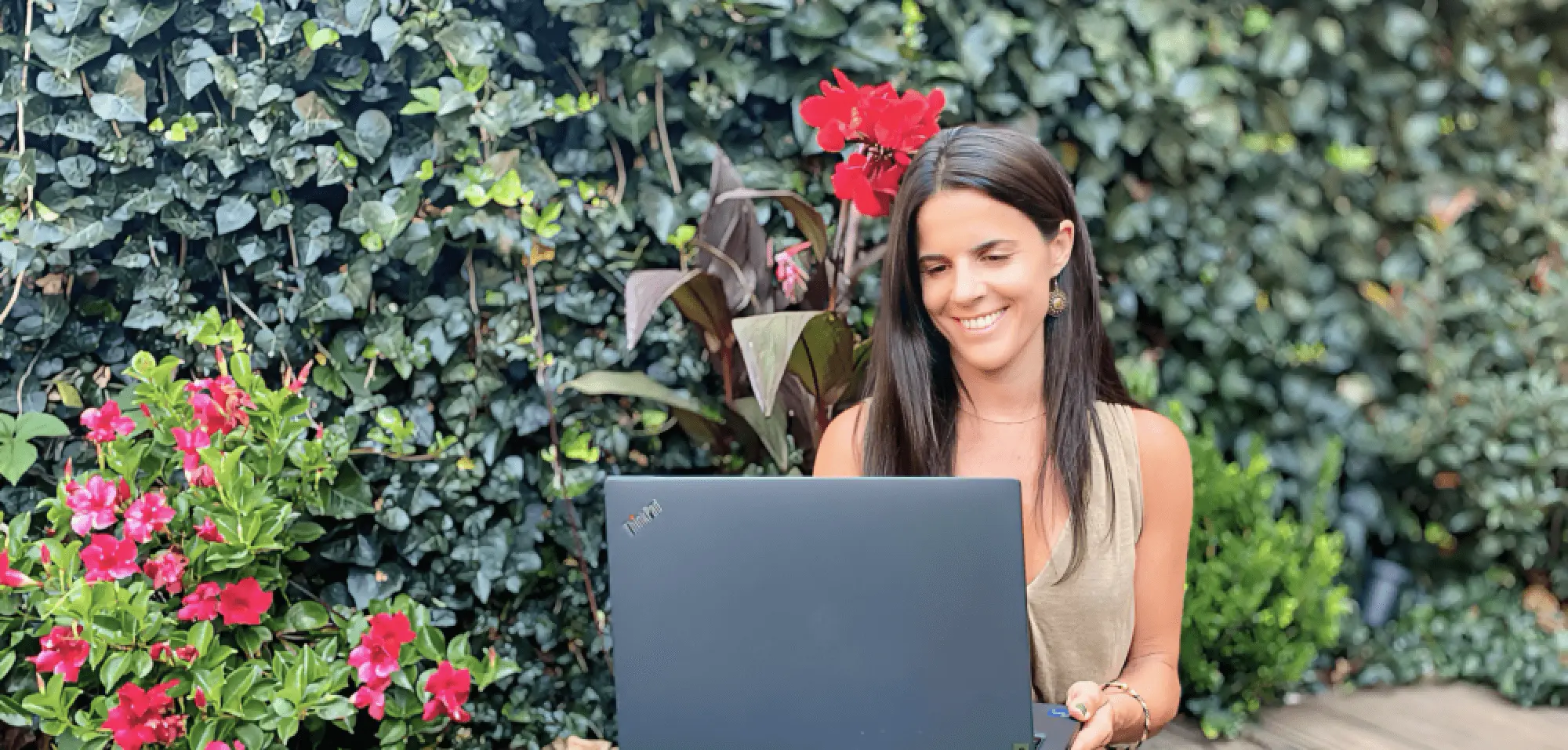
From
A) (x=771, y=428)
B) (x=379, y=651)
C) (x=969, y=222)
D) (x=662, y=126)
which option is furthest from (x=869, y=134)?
(x=379, y=651)

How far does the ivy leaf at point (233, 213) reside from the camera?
200 centimetres

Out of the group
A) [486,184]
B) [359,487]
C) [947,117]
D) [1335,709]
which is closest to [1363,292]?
[1335,709]

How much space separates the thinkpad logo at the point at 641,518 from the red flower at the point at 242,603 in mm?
961

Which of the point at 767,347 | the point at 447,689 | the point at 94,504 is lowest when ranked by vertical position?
the point at 447,689

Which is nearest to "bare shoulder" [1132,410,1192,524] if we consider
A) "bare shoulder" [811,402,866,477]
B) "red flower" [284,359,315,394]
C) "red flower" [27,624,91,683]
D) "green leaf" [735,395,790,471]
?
"bare shoulder" [811,402,866,477]

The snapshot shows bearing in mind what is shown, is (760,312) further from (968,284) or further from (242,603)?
(242,603)

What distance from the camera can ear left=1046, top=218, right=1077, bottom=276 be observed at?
4.92 feet

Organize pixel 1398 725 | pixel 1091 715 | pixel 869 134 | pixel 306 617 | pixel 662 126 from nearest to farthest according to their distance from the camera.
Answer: pixel 1091 715 → pixel 869 134 → pixel 306 617 → pixel 662 126 → pixel 1398 725

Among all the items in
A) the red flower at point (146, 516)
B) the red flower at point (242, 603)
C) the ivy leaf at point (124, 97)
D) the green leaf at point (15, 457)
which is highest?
the ivy leaf at point (124, 97)

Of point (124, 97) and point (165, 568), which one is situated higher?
point (124, 97)

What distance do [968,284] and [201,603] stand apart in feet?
4.05

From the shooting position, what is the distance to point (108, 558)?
5.54 ft

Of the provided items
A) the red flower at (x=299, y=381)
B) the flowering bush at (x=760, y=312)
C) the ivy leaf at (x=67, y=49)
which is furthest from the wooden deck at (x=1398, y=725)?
the ivy leaf at (x=67, y=49)

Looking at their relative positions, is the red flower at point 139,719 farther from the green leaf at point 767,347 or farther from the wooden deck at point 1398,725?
the wooden deck at point 1398,725
